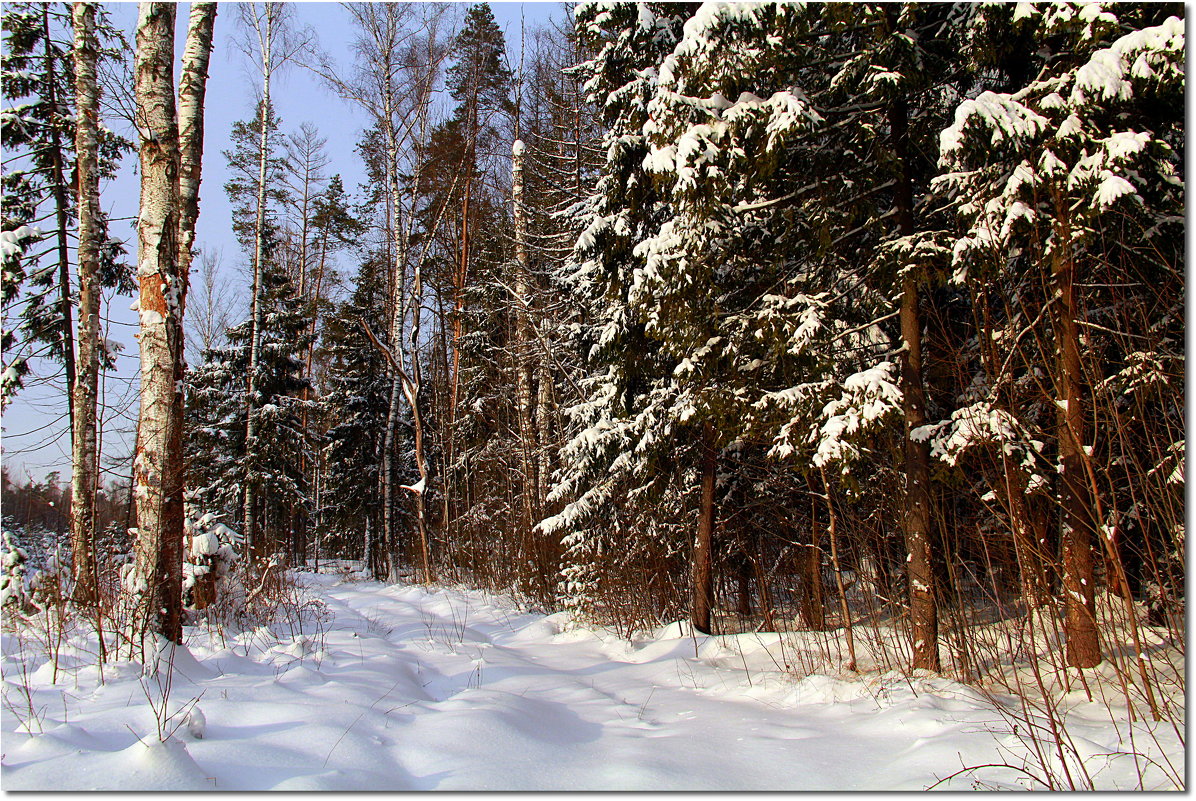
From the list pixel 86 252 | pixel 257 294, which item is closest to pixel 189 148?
pixel 86 252

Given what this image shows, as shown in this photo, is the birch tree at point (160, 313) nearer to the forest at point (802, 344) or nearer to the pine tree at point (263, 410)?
the forest at point (802, 344)

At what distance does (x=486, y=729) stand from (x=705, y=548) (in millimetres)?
4605

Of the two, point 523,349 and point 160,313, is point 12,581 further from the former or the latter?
point 523,349

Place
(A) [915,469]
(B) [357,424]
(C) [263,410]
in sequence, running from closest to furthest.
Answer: (A) [915,469] → (C) [263,410] → (B) [357,424]

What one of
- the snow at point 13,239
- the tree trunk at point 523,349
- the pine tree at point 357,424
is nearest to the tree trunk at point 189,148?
the tree trunk at point 523,349

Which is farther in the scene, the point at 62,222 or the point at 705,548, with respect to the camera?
the point at 62,222

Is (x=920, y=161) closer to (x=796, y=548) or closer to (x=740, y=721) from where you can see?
(x=796, y=548)

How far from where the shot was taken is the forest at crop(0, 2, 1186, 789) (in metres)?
3.87

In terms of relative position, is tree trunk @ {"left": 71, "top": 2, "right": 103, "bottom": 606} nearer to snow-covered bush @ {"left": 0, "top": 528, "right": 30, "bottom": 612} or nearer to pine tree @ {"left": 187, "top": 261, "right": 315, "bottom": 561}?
snow-covered bush @ {"left": 0, "top": 528, "right": 30, "bottom": 612}

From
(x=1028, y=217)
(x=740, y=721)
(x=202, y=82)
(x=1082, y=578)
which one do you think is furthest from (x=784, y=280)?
(x=202, y=82)

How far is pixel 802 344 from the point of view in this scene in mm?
5078

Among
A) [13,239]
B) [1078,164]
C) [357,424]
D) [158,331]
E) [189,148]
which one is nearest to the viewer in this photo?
[1078,164]

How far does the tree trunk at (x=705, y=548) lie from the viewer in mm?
7406

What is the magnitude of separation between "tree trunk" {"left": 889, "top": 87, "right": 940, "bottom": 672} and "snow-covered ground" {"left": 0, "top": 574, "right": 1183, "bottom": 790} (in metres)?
0.51
